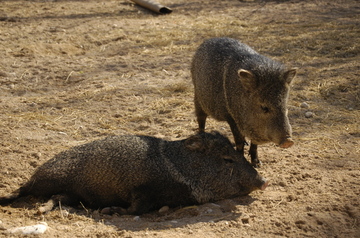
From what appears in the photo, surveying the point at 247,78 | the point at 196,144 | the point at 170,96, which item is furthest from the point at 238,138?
the point at 170,96

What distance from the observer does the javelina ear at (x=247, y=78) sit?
3.99 meters

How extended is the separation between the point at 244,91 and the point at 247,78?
0.17 m

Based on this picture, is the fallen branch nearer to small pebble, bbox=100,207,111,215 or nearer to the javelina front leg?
the javelina front leg

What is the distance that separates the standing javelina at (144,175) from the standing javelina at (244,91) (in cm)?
31

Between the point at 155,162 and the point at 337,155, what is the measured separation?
1982 mm

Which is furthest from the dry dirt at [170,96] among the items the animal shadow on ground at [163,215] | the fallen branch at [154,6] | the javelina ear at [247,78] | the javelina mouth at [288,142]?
the javelina ear at [247,78]

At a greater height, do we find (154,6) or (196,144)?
(154,6)

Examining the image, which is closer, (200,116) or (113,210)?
(113,210)

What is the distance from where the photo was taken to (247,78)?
4027mm

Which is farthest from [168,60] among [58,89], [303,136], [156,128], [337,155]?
[337,155]

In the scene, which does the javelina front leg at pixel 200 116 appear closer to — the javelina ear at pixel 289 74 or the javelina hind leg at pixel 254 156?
the javelina hind leg at pixel 254 156

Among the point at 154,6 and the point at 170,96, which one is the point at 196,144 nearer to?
the point at 170,96

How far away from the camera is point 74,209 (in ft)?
13.4

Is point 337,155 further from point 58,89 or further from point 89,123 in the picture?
point 58,89
